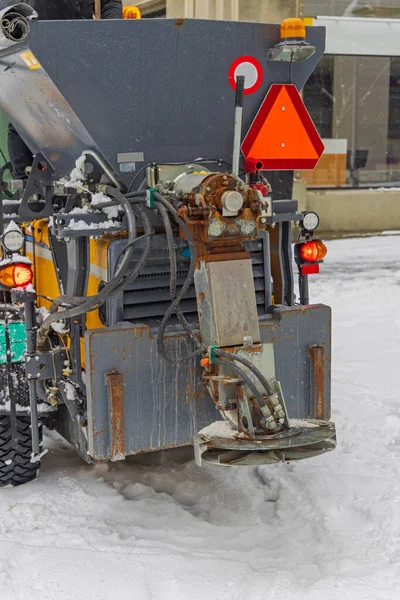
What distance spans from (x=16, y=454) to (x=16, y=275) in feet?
3.24

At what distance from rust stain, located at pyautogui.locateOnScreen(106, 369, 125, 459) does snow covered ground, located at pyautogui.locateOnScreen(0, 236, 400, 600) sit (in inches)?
14.9

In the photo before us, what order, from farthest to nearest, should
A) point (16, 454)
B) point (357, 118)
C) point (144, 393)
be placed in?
point (357, 118) < point (16, 454) < point (144, 393)

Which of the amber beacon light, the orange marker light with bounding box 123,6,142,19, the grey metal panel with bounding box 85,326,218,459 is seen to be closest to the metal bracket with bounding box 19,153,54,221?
the grey metal panel with bounding box 85,326,218,459

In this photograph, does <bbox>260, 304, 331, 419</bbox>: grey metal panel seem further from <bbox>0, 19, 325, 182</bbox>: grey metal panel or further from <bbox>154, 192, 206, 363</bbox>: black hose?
<bbox>0, 19, 325, 182</bbox>: grey metal panel

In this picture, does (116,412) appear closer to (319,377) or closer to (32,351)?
(32,351)

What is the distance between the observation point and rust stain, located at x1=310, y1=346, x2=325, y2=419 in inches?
150

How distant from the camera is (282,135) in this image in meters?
3.94

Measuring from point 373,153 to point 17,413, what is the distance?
1069 centimetres

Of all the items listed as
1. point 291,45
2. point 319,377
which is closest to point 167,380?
point 319,377

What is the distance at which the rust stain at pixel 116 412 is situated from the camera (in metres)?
3.40

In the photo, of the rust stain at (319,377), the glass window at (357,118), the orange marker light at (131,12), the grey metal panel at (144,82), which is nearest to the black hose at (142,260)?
the grey metal panel at (144,82)

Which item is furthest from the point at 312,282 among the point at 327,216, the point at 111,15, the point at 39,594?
the point at 39,594

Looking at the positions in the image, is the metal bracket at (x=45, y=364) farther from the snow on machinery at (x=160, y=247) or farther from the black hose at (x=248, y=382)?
the black hose at (x=248, y=382)

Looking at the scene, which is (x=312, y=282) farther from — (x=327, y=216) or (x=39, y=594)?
(x=39, y=594)
